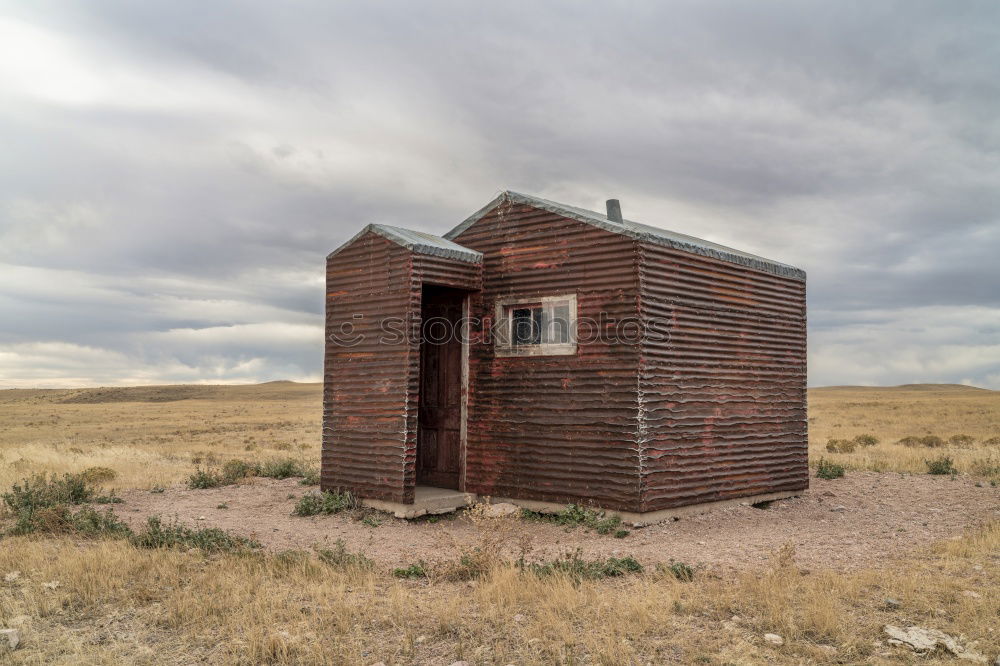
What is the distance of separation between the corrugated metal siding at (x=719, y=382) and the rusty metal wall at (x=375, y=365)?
11.1 ft

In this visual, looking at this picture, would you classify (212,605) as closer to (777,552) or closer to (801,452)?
(777,552)

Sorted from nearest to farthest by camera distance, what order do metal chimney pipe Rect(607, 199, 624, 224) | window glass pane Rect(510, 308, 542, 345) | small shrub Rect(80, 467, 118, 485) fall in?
window glass pane Rect(510, 308, 542, 345) < metal chimney pipe Rect(607, 199, 624, 224) < small shrub Rect(80, 467, 118, 485)

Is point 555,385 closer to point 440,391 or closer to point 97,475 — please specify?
point 440,391

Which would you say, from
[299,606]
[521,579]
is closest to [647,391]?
[521,579]

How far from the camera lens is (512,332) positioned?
12227mm

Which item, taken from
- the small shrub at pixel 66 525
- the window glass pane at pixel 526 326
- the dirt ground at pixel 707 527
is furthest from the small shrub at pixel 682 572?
the small shrub at pixel 66 525

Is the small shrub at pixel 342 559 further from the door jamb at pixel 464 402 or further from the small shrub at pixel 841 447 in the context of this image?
the small shrub at pixel 841 447

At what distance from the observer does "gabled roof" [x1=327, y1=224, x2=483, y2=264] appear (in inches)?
454

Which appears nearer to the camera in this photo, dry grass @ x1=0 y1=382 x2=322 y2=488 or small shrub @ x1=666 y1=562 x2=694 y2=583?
small shrub @ x1=666 y1=562 x2=694 y2=583

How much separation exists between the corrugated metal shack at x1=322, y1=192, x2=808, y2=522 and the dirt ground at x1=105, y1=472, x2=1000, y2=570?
61cm

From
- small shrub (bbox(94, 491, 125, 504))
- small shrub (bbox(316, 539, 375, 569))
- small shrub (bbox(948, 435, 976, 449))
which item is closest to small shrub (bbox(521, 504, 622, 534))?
small shrub (bbox(316, 539, 375, 569))

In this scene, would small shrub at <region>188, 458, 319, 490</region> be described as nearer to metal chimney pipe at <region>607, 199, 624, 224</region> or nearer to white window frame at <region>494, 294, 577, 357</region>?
white window frame at <region>494, 294, 577, 357</region>

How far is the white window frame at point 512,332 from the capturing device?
11.5 m

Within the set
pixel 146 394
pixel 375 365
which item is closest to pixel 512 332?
pixel 375 365
